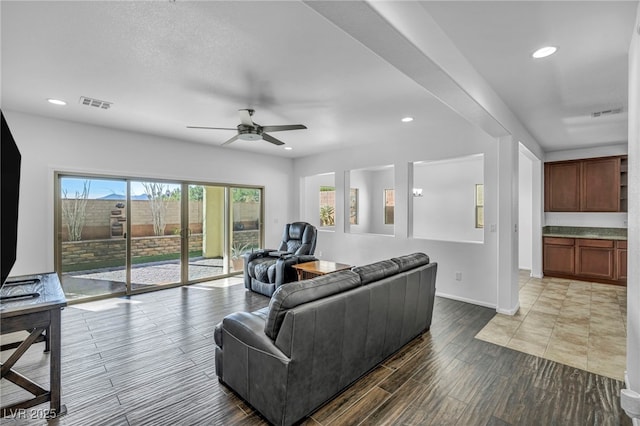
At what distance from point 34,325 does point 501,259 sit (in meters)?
4.76

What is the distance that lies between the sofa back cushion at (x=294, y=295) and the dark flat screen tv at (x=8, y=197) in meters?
1.61

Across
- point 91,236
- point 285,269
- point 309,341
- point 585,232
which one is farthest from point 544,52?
point 91,236

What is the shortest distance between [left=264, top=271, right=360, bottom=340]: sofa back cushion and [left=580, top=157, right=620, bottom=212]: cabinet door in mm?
6238

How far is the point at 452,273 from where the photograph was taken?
4.60 metres

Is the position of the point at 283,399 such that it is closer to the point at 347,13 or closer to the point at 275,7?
the point at 347,13

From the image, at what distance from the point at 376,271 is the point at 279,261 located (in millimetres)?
2243

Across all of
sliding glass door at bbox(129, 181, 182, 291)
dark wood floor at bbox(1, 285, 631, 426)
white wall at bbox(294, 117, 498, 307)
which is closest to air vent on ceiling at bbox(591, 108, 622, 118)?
white wall at bbox(294, 117, 498, 307)

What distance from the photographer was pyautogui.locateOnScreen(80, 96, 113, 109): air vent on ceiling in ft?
11.1

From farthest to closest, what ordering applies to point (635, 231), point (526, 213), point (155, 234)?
Answer: point (526, 213) < point (155, 234) < point (635, 231)

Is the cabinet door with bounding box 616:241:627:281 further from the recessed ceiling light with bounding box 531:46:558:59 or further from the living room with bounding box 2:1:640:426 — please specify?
the recessed ceiling light with bounding box 531:46:558:59

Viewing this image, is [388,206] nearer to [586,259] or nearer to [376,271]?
[586,259]

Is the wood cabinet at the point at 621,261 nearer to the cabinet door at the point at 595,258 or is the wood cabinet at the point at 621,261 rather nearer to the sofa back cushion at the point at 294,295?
the cabinet door at the point at 595,258

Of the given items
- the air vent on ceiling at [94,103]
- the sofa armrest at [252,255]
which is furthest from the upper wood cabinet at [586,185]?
the air vent on ceiling at [94,103]

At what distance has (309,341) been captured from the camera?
186 cm
